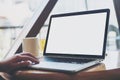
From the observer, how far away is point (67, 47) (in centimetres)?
120

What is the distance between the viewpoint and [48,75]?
0.91 metres

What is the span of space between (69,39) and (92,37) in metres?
0.16

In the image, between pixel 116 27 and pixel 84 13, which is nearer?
pixel 84 13

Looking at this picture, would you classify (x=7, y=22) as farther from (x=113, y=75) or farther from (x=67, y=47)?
(x=113, y=75)

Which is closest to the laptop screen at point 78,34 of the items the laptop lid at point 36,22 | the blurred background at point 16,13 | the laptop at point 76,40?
the laptop at point 76,40

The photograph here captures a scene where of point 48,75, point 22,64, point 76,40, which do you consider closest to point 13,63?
point 22,64

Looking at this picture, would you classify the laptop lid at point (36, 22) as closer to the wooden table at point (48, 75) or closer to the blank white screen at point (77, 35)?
the blank white screen at point (77, 35)

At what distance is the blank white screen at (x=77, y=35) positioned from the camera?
3.59ft

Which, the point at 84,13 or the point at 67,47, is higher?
the point at 84,13

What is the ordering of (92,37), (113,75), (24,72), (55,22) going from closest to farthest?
(113,75), (24,72), (92,37), (55,22)

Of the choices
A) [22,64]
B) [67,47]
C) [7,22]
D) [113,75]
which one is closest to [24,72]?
[22,64]

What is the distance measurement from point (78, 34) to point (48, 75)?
1.21 ft

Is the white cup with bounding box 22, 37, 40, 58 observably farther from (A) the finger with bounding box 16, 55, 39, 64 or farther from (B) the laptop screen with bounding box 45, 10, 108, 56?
(A) the finger with bounding box 16, 55, 39, 64

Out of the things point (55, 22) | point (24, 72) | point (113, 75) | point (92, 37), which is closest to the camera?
point (113, 75)
